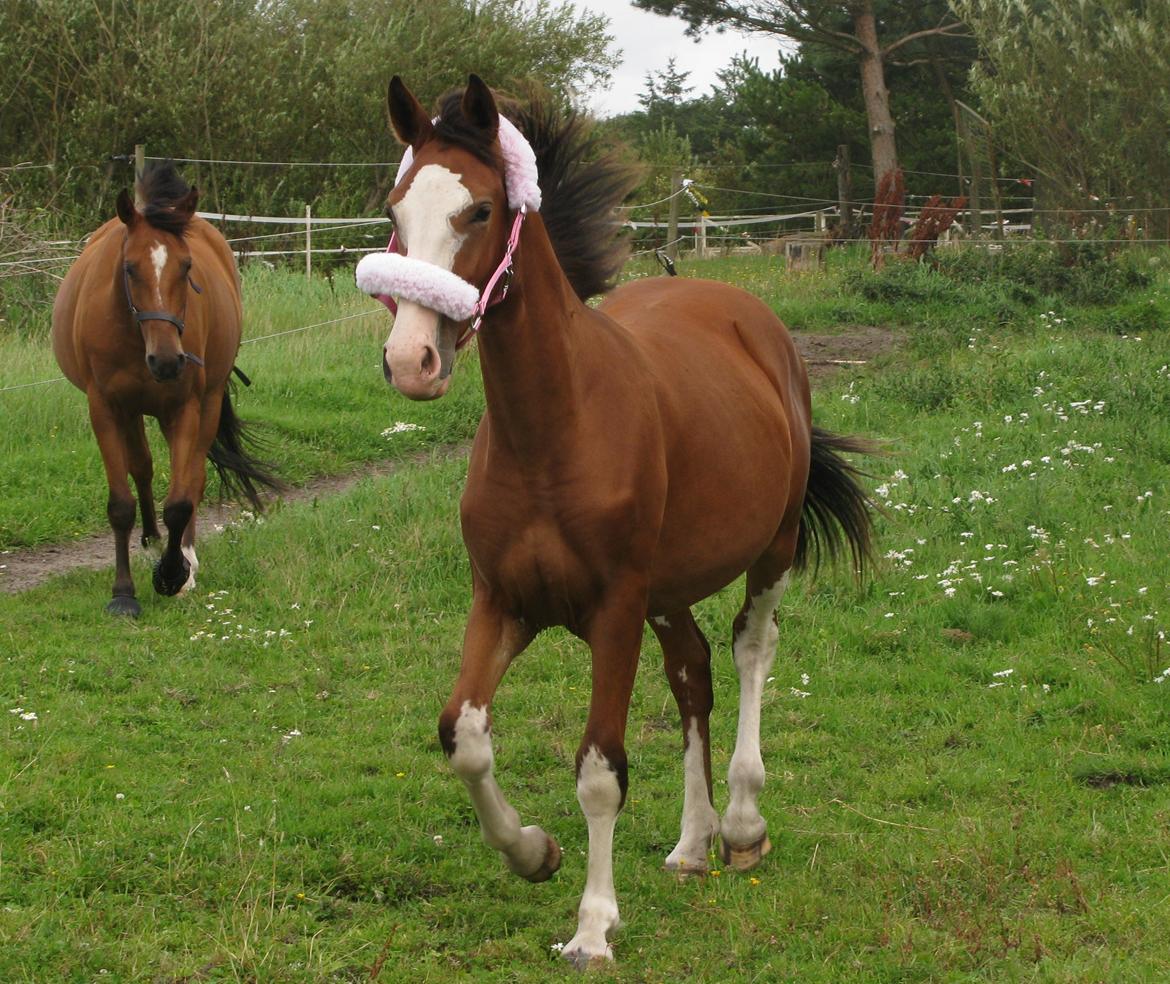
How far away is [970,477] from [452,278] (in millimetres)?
6006

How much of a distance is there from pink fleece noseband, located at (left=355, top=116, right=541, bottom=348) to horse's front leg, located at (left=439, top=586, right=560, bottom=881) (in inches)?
35.1

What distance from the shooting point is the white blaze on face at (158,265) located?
739 centimetres

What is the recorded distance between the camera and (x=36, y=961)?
3.67 meters

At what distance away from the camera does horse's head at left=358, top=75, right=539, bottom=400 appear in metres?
3.26

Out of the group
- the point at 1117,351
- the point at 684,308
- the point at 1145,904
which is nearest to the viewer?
the point at 1145,904

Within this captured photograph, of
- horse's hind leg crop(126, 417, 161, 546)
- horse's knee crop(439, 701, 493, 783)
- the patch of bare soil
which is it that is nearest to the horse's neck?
horse's knee crop(439, 701, 493, 783)

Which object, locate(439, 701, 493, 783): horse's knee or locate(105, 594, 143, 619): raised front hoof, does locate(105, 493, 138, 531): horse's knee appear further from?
locate(439, 701, 493, 783): horse's knee

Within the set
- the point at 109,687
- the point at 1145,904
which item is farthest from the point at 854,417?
the point at 1145,904

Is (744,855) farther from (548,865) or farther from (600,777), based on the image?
(600,777)

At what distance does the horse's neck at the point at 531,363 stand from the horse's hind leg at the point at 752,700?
149 centimetres

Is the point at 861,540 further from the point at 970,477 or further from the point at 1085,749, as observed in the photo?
the point at 970,477

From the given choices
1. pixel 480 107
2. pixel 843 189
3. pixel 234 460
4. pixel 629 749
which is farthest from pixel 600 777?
pixel 843 189

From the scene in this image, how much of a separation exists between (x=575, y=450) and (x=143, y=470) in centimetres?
516

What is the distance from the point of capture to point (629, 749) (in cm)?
561
